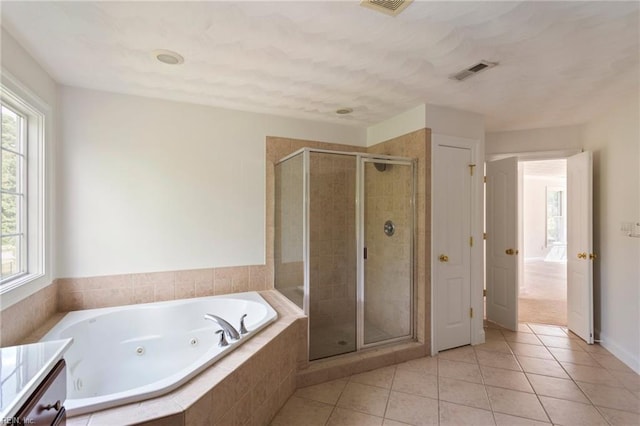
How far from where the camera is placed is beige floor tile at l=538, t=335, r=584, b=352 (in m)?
3.01

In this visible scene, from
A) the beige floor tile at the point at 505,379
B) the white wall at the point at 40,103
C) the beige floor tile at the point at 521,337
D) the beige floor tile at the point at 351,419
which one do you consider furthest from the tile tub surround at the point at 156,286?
the beige floor tile at the point at 521,337

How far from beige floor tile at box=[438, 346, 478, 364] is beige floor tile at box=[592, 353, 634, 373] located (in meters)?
1.06

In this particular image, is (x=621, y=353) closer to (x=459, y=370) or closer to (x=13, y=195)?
(x=459, y=370)

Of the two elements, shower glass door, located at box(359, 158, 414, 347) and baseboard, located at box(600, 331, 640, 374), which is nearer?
baseboard, located at box(600, 331, 640, 374)

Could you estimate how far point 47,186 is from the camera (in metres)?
2.26

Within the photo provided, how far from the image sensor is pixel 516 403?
2.12 m

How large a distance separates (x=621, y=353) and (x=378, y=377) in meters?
2.30

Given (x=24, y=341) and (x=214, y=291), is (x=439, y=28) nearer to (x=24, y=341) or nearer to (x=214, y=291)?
(x=214, y=291)

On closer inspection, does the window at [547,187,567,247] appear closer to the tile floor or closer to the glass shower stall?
the tile floor

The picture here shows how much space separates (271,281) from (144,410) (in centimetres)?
189

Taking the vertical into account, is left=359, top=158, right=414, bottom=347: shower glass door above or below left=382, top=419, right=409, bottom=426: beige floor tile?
above

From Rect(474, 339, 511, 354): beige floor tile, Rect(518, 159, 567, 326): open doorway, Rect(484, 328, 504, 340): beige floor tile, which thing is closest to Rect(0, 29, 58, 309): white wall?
Rect(474, 339, 511, 354): beige floor tile

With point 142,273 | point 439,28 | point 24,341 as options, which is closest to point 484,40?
point 439,28

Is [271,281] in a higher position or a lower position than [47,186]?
lower
